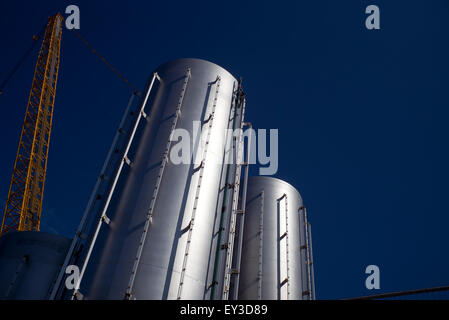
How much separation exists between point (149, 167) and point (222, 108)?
376cm

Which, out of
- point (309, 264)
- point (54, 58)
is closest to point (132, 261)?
point (309, 264)

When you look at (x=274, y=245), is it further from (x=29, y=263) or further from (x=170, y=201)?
(x=29, y=263)

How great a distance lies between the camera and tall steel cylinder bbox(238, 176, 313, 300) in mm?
16094

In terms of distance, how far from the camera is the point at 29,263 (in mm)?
12883

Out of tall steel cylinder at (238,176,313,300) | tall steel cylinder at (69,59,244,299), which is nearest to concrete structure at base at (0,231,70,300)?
tall steel cylinder at (69,59,244,299)

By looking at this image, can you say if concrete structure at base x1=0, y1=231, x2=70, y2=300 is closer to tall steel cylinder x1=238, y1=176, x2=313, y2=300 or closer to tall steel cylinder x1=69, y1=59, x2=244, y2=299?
tall steel cylinder x1=69, y1=59, x2=244, y2=299

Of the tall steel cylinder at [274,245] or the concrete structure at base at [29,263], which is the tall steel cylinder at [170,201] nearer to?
the concrete structure at base at [29,263]

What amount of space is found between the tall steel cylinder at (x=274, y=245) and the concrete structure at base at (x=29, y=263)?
24.9 feet

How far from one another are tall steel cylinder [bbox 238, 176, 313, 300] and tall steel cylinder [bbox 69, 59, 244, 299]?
5.61 metres

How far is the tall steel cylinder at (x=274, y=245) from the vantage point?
52.8ft

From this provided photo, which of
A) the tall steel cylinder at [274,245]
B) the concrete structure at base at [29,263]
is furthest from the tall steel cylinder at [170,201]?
the tall steel cylinder at [274,245]

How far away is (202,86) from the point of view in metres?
13.8

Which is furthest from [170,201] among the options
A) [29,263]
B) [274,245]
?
[274,245]
